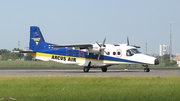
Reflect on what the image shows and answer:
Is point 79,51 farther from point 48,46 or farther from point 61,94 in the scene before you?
point 61,94

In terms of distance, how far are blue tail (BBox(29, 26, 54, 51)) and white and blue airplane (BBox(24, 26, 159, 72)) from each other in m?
0.21

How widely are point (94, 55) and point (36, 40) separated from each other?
738 cm

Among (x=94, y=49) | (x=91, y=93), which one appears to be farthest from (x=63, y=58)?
(x=91, y=93)

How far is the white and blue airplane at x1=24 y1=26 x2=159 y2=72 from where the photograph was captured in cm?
4556

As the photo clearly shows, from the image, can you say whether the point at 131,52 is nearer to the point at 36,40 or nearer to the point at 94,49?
the point at 94,49

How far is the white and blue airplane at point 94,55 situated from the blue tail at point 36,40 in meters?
0.21

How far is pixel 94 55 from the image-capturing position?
154 feet

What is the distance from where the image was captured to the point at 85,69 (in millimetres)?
46344

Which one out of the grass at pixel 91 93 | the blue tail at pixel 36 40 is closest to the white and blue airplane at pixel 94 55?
the blue tail at pixel 36 40

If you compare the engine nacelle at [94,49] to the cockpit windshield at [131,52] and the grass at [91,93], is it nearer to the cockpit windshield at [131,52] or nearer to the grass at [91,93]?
the cockpit windshield at [131,52]

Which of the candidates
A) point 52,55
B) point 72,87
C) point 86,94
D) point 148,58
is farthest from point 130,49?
point 86,94

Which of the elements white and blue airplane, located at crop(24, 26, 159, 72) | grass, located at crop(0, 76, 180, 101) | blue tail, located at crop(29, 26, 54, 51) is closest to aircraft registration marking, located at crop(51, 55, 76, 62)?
white and blue airplane, located at crop(24, 26, 159, 72)

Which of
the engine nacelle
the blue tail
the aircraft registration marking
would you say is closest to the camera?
the engine nacelle

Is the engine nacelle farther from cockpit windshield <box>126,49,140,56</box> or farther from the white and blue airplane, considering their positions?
cockpit windshield <box>126,49,140,56</box>
